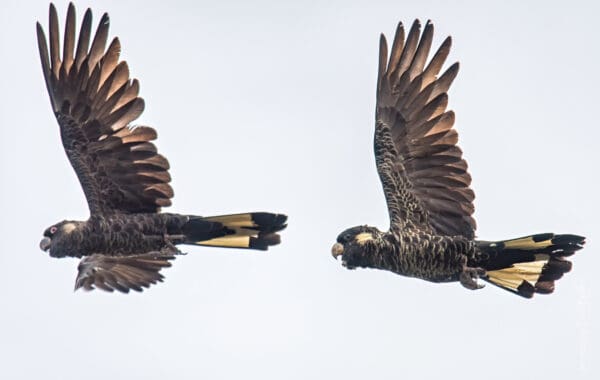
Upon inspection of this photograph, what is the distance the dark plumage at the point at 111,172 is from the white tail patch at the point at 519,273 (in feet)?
11.0

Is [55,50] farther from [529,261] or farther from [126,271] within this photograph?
[529,261]

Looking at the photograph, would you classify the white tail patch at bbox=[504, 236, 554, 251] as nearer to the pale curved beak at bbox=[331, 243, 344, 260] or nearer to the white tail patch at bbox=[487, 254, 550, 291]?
→ the white tail patch at bbox=[487, 254, 550, 291]

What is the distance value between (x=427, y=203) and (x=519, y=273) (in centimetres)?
161

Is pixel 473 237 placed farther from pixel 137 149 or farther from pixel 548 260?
pixel 137 149

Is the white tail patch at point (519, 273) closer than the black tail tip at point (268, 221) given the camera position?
Yes

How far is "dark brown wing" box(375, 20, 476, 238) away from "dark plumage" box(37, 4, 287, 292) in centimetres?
200

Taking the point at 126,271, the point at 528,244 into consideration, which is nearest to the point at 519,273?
the point at 528,244

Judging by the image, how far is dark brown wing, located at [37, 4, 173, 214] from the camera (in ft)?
60.3

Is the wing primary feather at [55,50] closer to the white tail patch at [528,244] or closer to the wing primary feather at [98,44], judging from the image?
the wing primary feather at [98,44]

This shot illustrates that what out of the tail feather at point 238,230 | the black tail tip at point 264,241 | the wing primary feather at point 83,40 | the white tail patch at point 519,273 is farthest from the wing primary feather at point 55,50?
the white tail patch at point 519,273

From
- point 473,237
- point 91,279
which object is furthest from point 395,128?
point 91,279

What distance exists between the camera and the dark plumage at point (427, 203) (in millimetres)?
17344

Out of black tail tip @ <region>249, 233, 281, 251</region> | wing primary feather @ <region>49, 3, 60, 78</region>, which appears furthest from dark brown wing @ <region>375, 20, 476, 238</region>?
wing primary feather @ <region>49, 3, 60, 78</region>

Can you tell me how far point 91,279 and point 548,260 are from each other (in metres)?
6.81
